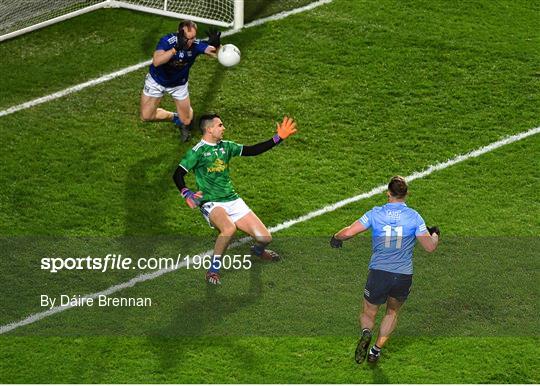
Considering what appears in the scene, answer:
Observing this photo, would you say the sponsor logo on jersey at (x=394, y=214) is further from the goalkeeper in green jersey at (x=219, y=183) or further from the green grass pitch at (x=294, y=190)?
the goalkeeper in green jersey at (x=219, y=183)

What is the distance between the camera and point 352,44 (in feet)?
64.9

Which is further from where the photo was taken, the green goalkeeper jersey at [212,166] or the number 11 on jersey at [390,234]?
the green goalkeeper jersey at [212,166]

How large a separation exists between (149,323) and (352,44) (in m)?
6.50

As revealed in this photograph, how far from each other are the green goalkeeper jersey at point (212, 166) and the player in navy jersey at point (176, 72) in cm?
205

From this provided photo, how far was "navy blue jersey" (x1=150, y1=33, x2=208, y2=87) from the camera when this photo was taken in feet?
56.6

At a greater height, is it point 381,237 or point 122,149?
point 381,237

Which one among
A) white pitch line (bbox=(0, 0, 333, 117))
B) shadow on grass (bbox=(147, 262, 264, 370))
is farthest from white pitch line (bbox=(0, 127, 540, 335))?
white pitch line (bbox=(0, 0, 333, 117))

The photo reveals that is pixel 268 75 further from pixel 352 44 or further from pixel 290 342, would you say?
pixel 290 342

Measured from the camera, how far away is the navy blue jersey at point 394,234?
13.8 metres

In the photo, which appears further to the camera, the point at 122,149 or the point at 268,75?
the point at 268,75

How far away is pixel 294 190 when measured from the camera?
56.4ft

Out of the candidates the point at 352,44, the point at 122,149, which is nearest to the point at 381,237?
the point at 122,149

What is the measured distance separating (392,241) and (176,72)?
16.3ft

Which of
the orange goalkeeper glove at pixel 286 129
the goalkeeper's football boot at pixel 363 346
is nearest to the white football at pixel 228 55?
the orange goalkeeper glove at pixel 286 129
